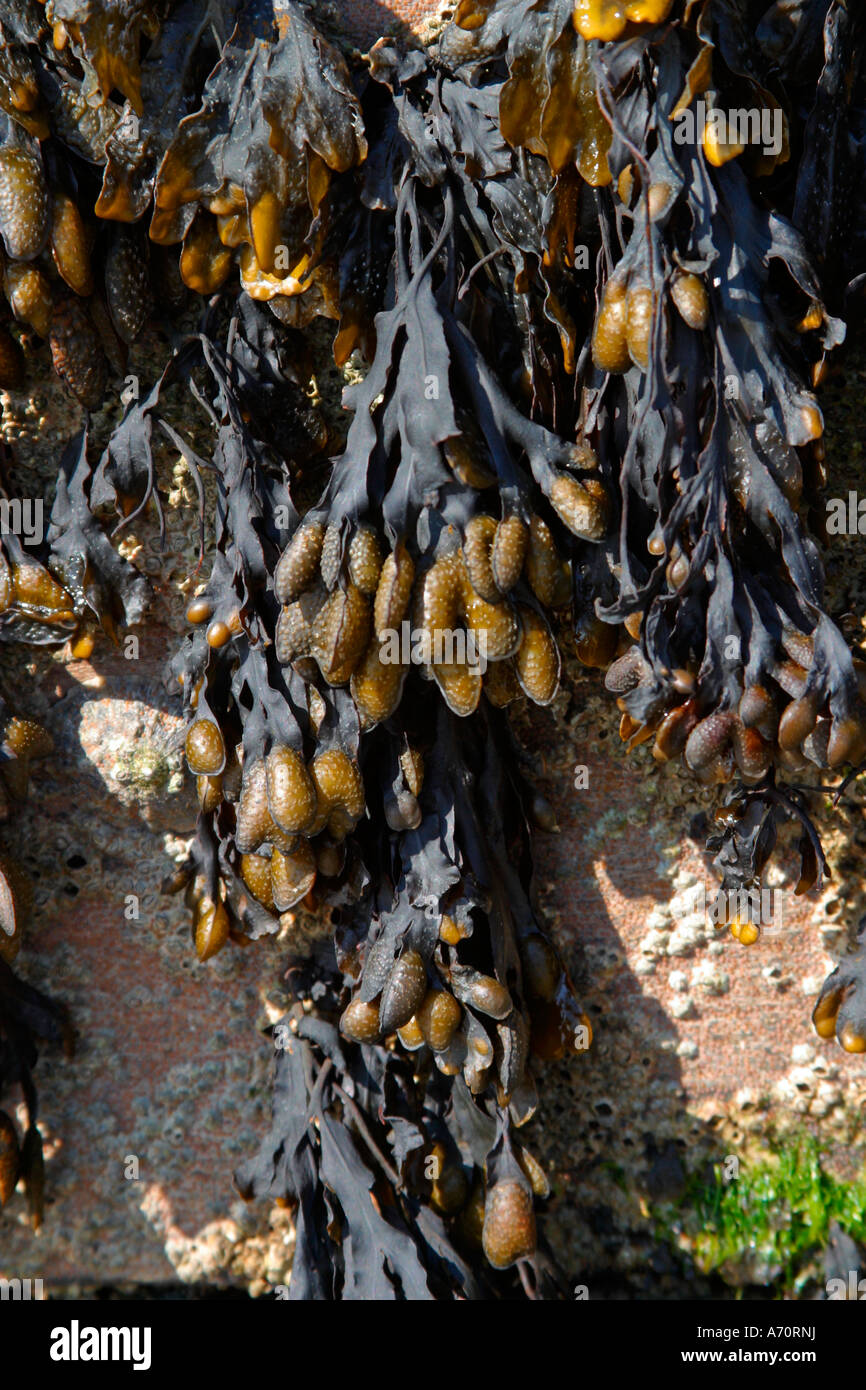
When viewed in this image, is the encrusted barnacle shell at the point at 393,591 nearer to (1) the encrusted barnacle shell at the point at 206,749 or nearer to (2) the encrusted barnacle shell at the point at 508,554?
(2) the encrusted barnacle shell at the point at 508,554

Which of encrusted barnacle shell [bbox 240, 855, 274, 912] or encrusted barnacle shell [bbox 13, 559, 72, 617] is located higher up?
encrusted barnacle shell [bbox 13, 559, 72, 617]

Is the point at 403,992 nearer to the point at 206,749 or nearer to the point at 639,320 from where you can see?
the point at 206,749

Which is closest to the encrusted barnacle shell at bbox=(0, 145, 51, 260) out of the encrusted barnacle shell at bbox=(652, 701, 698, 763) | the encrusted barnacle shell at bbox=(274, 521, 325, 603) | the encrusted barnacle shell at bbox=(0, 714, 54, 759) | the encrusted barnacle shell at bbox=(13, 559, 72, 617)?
the encrusted barnacle shell at bbox=(13, 559, 72, 617)

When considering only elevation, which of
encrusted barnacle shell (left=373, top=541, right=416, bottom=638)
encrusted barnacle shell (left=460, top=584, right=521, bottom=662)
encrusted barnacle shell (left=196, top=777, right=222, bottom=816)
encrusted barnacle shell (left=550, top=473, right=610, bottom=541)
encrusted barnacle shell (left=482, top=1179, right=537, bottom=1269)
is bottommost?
encrusted barnacle shell (left=482, top=1179, right=537, bottom=1269)

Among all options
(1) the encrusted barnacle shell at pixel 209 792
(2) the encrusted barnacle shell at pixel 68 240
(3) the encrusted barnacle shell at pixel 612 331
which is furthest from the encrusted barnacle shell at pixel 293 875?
(2) the encrusted barnacle shell at pixel 68 240

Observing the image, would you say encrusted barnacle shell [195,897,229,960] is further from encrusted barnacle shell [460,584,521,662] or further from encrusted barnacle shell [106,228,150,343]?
encrusted barnacle shell [106,228,150,343]
